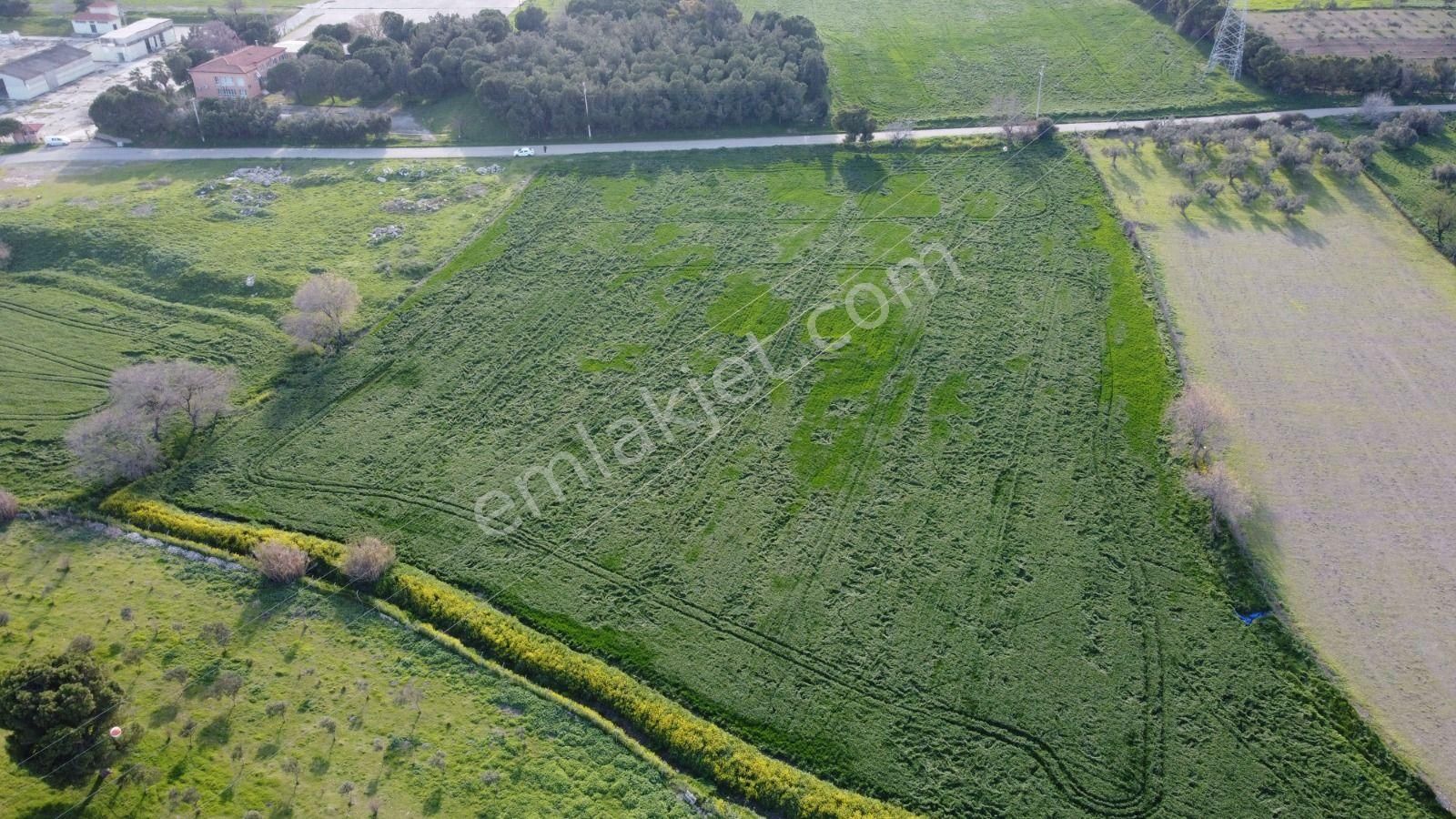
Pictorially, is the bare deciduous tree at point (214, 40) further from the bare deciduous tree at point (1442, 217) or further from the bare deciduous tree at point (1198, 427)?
the bare deciduous tree at point (1442, 217)

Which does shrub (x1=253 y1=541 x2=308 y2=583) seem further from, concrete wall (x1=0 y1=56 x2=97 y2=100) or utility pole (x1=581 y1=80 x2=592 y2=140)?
concrete wall (x1=0 y1=56 x2=97 y2=100)

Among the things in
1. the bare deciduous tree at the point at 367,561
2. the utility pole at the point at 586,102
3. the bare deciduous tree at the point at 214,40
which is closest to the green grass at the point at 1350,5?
the utility pole at the point at 586,102

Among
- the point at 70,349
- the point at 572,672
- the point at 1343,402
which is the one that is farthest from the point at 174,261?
the point at 1343,402

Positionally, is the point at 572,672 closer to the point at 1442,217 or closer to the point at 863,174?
the point at 863,174

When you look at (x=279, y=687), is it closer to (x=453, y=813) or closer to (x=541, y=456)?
(x=453, y=813)

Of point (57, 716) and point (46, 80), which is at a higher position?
point (46, 80)

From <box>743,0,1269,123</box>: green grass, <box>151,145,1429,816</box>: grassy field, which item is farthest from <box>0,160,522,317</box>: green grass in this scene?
<box>743,0,1269,123</box>: green grass
